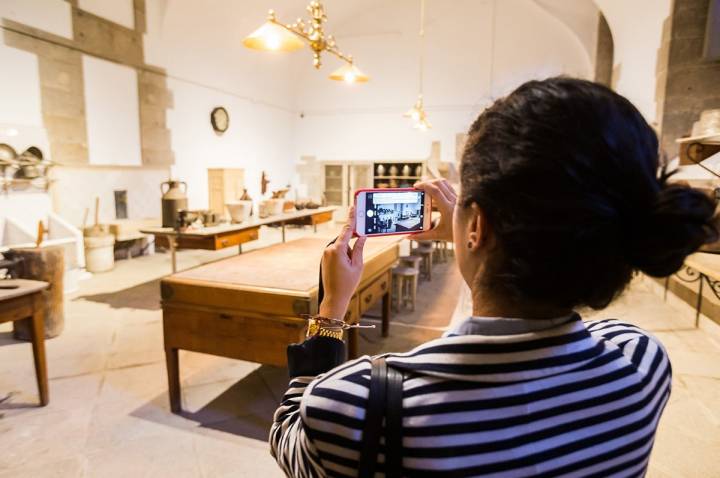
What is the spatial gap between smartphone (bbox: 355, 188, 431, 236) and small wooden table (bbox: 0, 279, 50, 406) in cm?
216

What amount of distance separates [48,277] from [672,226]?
4121 millimetres

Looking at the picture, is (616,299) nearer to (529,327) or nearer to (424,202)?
(529,327)

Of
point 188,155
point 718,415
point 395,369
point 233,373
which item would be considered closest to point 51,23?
point 188,155

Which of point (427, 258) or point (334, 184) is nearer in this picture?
point (427, 258)

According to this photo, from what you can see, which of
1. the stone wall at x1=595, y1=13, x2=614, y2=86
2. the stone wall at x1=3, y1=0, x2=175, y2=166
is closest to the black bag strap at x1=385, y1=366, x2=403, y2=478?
the stone wall at x1=3, y1=0, x2=175, y2=166

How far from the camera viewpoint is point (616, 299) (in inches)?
24.9

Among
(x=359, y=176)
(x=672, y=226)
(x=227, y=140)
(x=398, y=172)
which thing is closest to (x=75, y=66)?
(x=227, y=140)

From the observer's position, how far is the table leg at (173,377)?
7.87 ft

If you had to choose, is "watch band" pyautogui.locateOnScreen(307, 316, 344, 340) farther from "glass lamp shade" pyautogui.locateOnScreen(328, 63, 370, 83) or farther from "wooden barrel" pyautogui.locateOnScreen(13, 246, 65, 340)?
"glass lamp shade" pyautogui.locateOnScreen(328, 63, 370, 83)

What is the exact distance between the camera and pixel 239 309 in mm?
2162

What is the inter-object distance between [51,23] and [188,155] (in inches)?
121

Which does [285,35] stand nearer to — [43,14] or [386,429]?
[386,429]

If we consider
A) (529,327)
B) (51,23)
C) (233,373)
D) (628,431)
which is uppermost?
(51,23)

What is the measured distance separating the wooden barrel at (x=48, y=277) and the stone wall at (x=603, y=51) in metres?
9.85
